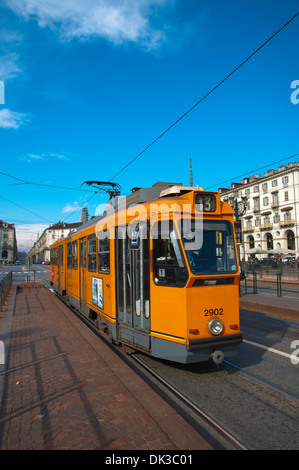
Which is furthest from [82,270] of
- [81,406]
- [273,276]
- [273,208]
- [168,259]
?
[273,208]

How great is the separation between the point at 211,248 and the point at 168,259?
0.71m

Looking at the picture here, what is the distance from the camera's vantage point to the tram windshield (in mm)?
5016

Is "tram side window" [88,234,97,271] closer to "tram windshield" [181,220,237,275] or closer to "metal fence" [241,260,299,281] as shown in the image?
"tram windshield" [181,220,237,275]

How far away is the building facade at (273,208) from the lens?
55094 millimetres

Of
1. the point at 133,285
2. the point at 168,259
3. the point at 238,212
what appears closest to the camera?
the point at 168,259

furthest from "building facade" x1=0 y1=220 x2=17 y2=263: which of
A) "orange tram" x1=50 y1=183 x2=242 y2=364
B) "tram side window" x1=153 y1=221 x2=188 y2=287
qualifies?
"tram side window" x1=153 y1=221 x2=188 y2=287

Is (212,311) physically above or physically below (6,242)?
below

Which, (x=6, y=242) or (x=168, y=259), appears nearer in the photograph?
(x=168, y=259)

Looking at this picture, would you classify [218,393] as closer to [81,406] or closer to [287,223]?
[81,406]

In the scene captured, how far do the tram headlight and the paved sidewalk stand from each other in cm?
123

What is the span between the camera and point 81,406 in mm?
4152

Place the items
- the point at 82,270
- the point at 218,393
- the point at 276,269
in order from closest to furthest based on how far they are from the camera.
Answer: the point at 218,393 → the point at 82,270 → the point at 276,269
